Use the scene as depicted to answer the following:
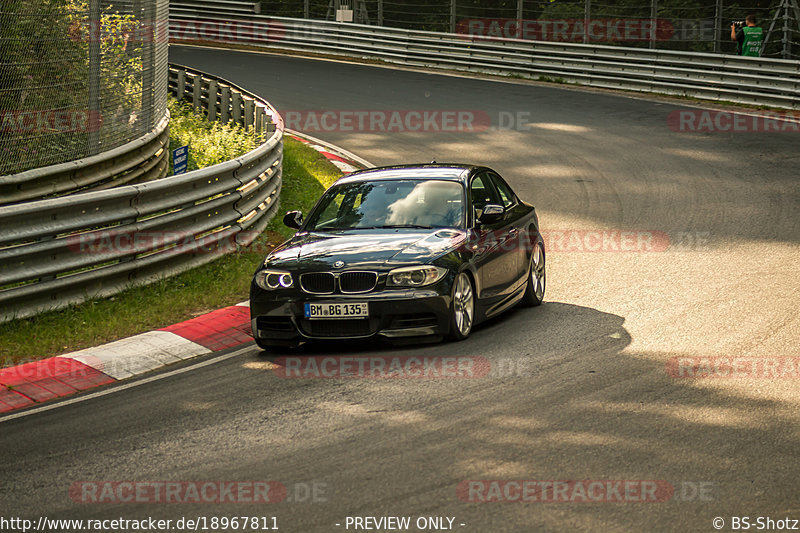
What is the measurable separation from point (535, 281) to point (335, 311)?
2.70 metres

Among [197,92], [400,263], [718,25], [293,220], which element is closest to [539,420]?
[400,263]

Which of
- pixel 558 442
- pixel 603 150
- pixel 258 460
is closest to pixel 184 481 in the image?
pixel 258 460

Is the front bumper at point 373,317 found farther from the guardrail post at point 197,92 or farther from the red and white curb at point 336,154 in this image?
the guardrail post at point 197,92

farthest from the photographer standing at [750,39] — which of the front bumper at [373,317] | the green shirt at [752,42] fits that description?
the front bumper at [373,317]

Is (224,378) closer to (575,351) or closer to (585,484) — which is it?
(575,351)

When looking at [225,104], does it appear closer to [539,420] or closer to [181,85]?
[181,85]

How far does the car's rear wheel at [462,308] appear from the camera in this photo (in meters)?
9.18

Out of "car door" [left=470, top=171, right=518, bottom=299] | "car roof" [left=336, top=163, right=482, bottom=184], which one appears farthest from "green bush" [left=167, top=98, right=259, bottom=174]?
"car door" [left=470, top=171, right=518, bottom=299]

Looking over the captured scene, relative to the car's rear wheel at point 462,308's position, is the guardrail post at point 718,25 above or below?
above

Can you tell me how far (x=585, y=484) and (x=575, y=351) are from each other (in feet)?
10.2

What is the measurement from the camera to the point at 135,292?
11.0 meters

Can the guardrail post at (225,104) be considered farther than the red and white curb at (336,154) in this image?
Yes

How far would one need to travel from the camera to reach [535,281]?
10.9 metres

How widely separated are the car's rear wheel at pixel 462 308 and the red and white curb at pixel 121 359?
190 centimetres
